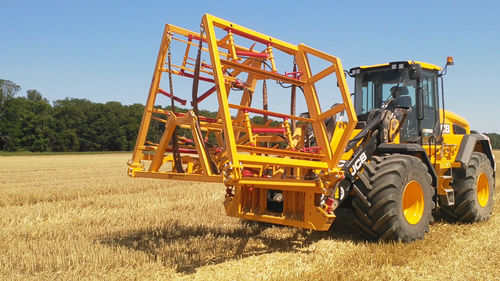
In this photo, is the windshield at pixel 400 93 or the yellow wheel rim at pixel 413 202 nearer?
the yellow wheel rim at pixel 413 202

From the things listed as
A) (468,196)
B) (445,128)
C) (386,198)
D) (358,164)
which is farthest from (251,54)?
(468,196)

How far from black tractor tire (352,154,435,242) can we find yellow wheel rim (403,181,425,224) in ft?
0.12

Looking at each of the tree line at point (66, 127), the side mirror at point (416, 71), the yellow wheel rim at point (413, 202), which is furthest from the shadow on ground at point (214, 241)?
the tree line at point (66, 127)

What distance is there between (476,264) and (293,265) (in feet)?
6.22

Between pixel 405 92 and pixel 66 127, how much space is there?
56210 millimetres

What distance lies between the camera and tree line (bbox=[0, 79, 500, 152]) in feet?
170

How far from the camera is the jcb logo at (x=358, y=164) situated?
524 centimetres

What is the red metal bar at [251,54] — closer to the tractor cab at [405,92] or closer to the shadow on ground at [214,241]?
the tractor cab at [405,92]

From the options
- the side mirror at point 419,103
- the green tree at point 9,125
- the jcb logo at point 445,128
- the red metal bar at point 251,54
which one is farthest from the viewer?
the green tree at point 9,125

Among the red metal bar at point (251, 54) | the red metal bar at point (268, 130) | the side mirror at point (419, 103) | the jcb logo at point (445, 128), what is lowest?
the red metal bar at point (268, 130)

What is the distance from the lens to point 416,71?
21.2 ft

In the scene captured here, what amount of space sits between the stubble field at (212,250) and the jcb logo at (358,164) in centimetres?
89

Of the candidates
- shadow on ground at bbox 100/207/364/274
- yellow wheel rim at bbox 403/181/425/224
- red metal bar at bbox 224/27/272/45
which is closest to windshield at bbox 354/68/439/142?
yellow wheel rim at bbox 403/181/425/224

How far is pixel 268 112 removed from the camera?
4730mm
